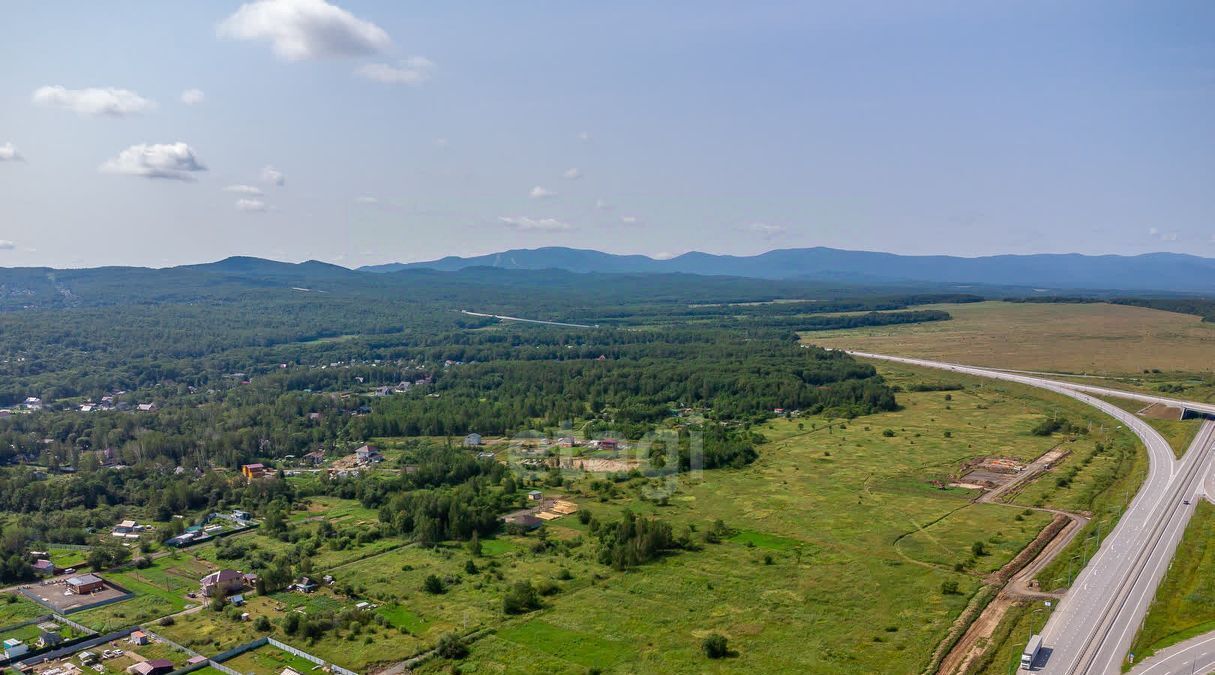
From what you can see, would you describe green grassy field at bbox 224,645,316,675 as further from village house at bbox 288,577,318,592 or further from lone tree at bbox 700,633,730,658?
lone tree at bbox 700,633,730,658

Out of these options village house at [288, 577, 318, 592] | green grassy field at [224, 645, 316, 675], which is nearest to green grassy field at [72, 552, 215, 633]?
village house at [288, 577, 318, 592]

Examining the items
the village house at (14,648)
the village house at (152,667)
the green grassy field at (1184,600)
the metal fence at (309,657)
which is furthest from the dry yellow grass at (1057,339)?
the village house at (14,648)

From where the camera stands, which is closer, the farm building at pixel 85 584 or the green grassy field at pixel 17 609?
the green grassy field at pixel 17 609

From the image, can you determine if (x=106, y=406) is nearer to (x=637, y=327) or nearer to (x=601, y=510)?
(x=601, y=510)

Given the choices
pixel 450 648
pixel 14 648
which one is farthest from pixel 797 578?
pixel 14 648

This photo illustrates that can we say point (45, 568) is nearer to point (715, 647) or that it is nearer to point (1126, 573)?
point (715, 647)

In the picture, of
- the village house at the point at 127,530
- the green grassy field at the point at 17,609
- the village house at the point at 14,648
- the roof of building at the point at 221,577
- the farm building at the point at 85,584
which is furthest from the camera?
the village house at the point at 127,530

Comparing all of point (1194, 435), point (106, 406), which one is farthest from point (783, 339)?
point (106, 406)

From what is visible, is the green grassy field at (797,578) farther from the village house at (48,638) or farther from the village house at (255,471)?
the village house at (255,471)
